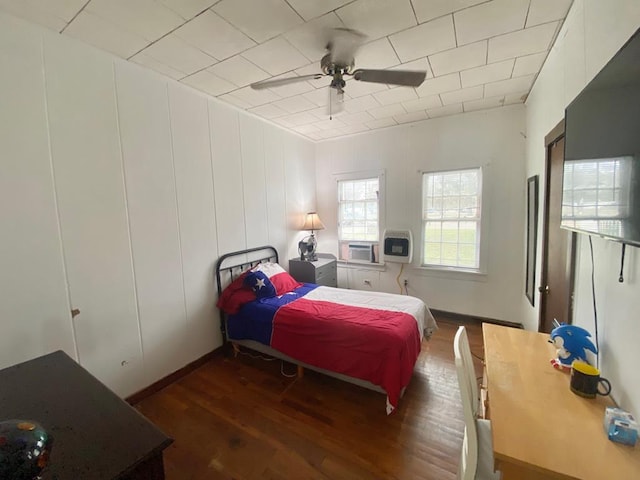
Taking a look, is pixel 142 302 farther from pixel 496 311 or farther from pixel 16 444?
pixel 496 311

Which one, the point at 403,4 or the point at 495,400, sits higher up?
the point at 403,4

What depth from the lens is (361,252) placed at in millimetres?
4293

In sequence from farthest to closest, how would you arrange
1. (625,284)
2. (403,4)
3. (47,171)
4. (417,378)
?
1. (417,378)
2. (47,171)
3. (403,4)
4. (625,284)

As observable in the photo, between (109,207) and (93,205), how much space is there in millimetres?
98

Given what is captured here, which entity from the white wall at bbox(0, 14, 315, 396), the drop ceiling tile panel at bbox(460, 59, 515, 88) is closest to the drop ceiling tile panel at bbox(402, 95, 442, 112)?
the drop ceiling tile panel at bbox(460, 59, 515, 88)

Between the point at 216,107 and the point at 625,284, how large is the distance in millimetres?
3417

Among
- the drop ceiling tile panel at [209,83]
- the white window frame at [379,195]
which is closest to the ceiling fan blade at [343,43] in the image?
the drop ceiling tile panel at [209,83]

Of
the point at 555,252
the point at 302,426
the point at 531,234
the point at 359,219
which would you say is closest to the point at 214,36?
the point at 302,426

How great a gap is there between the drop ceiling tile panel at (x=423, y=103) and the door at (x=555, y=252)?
A: 1.25 m

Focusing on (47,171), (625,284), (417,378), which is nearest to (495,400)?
(625,284)

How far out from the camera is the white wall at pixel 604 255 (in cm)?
105

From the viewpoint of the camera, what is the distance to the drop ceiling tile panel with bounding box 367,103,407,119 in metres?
3.15

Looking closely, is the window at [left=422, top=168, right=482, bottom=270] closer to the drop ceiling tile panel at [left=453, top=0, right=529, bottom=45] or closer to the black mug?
the drop ceiling tile panel at [left=453, top=0, right=529, bottom=45]

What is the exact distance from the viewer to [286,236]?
3.99 m
